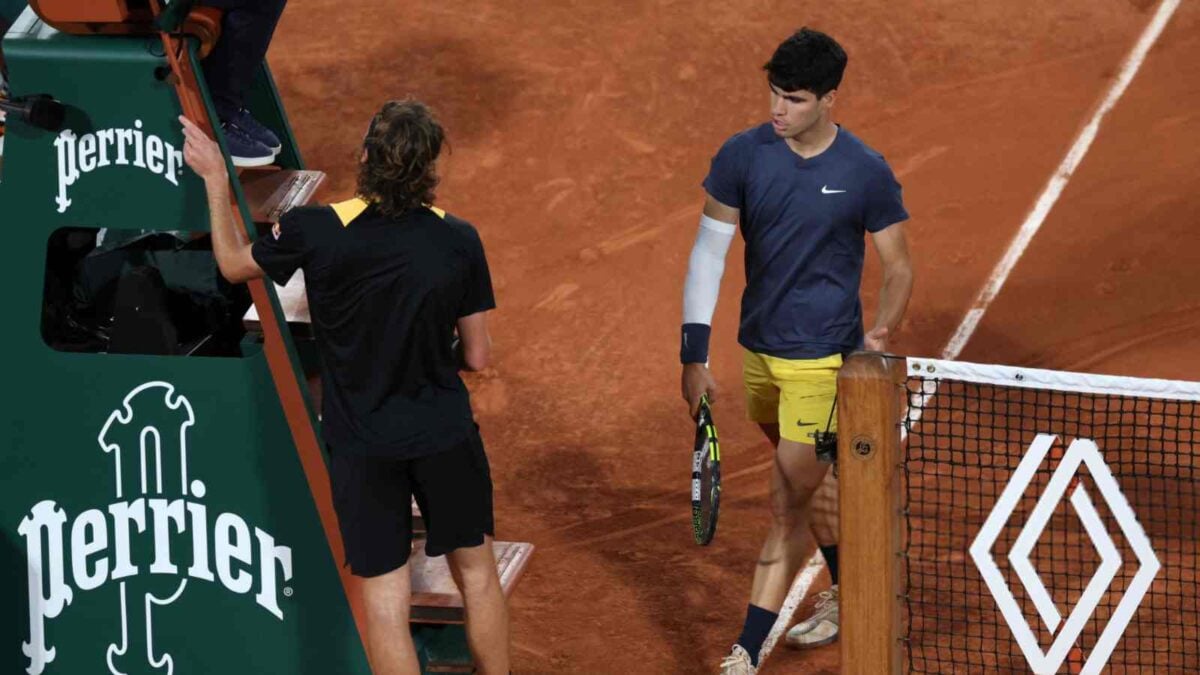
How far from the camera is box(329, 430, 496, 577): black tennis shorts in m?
6.16

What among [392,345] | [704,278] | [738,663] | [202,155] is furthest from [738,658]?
[202,155]

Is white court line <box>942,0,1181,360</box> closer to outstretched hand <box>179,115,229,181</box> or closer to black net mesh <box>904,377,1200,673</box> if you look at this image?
black net mesh <box>904,377,1200,673</box>

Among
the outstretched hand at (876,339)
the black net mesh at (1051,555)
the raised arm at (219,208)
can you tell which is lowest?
the black net mesh at (1051,555)

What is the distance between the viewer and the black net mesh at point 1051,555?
7.55 meters

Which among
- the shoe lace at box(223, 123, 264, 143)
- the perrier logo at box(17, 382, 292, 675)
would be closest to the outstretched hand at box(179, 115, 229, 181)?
the shoe lace at box(223, 123, 264, 143)

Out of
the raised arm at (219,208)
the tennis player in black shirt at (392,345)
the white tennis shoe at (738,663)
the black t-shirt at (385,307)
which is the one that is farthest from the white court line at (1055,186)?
the raised arm at (219,208)

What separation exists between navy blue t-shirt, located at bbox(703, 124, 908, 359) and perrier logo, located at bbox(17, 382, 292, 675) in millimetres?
2041

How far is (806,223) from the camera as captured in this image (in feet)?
23.0

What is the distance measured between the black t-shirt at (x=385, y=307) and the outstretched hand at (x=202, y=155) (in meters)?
0.31

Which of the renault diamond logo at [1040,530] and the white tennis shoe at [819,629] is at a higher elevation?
the renault diamond logo at [1040,530]

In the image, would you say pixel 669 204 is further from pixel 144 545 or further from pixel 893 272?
pixel 144 545

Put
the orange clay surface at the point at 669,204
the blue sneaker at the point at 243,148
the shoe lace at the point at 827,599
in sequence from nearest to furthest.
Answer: the blue sneaker at the point at 243,148, the shoe lace at the point at 827,599, the orange clay surface at the point at 669,204

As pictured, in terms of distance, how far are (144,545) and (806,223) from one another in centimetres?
267

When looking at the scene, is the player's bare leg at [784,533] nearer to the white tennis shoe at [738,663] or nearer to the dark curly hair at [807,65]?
the white tennis shoe at [738,663]
